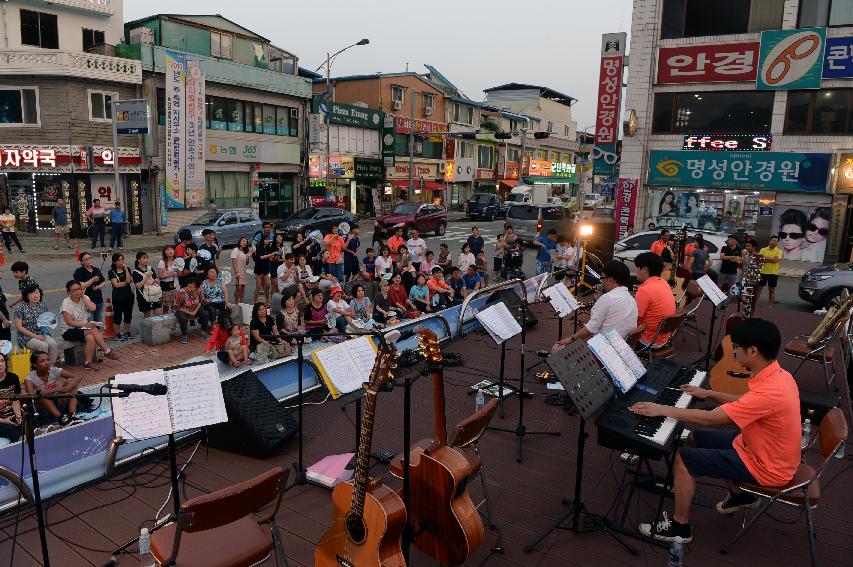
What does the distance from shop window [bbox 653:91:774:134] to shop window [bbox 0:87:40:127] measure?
24.6 meters

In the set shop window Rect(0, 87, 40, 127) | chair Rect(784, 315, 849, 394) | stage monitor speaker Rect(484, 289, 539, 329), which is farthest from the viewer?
shop window Rect(0, 87, 40, 127)

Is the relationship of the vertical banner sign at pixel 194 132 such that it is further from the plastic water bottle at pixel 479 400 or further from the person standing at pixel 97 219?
the plastic water bottle at pixel 479 400

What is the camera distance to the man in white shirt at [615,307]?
6.86 metres

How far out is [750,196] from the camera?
71.6ft

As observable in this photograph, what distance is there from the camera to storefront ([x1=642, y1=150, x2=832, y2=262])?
Result: 20812mm

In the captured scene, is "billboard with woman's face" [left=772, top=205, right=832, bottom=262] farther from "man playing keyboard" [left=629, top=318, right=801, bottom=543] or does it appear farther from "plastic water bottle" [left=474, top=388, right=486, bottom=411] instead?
"man playing keyboard" [left=629, top=318, right=801, bottom=543]

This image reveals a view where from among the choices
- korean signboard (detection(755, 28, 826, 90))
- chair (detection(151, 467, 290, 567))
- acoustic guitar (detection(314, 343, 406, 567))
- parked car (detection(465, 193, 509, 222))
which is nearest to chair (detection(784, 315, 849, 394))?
acoustic guitar (detection(314, 343, 406, 567))

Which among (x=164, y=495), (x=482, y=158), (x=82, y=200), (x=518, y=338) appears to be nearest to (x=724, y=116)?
(x=518, y=338)

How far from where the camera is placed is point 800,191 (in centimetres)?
2086

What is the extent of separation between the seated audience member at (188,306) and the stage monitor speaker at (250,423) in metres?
5.50

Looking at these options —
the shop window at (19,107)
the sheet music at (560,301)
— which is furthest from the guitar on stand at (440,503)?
the shop window at (19,107)

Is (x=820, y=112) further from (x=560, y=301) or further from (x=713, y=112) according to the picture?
(x=560, y=301)

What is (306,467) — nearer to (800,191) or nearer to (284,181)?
(800,191)

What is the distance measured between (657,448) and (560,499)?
167 centimetres
